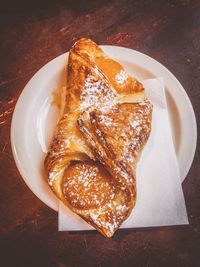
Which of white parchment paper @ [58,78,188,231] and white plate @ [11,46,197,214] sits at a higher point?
white plate @ [11,46,197,214]

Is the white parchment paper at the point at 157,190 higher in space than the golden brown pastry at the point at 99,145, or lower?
lower

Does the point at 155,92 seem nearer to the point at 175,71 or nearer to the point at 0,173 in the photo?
the point at 175,71

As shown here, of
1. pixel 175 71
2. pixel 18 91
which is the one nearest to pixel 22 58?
pixel 18 91

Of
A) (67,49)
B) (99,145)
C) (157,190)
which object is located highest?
(67,49)

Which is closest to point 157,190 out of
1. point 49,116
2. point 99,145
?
point 99,145

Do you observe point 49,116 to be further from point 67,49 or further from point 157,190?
point 157,190
